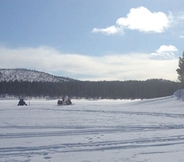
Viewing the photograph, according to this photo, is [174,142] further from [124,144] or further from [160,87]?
[160,87]

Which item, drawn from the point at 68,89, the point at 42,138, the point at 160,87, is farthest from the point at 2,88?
the point at 42,138

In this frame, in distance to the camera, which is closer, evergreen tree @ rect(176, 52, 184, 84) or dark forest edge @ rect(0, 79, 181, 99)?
evergreen tree @ rect(176, 52, 184, 84)

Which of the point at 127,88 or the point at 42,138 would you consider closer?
the point at 42,138

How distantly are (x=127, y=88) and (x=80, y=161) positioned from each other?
98.6 meters

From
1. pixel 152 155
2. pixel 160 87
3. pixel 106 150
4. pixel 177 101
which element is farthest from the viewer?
pixel 160 87

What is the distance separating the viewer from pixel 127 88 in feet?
350

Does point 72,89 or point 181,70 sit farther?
point 72,89

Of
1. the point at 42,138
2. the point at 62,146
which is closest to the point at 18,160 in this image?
the point at 62,146

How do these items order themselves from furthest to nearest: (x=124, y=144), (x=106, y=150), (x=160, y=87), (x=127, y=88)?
1. (x=127, y=88)
2. (x=160, y=87)
3. (x=124, y=144)
4. (x=106, y=150)

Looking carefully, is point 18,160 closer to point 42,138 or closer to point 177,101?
point 42,138

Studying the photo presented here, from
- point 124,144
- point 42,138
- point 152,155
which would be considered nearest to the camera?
point 152,155

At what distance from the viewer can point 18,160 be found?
8664mm

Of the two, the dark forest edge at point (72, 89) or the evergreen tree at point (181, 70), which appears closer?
the evergreen tree at point (181, 70)

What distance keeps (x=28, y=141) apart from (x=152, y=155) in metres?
4.60
